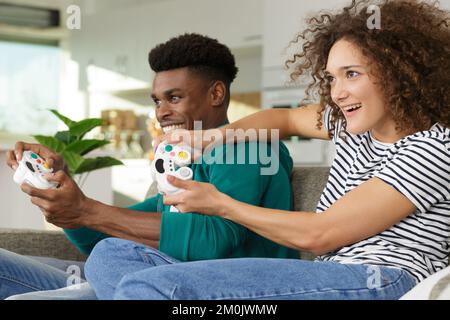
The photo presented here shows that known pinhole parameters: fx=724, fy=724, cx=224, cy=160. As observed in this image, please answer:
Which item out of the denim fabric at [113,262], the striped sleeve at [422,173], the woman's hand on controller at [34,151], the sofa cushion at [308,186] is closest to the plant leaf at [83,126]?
the woman's hand on controller at [34,151]

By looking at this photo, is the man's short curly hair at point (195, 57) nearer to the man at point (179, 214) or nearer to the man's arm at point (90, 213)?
the man at point (179, 214)

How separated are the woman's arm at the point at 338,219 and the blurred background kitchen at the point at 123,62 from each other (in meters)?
3.33

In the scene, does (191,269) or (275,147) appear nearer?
(191,269)

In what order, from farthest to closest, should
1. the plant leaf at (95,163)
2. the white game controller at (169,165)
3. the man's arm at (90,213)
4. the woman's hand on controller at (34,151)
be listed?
the plant leaf at (95,163) → the woman's hand on controller at (34,151) → the man's arm at (90,213) → the white game controller at (169,165)

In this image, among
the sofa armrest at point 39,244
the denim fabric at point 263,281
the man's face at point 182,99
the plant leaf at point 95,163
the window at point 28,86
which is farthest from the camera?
the window at point 28,86

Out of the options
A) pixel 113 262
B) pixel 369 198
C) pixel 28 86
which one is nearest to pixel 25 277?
pixel 113 262

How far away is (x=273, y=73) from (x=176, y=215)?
3.66m

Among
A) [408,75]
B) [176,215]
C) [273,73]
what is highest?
[273,73]

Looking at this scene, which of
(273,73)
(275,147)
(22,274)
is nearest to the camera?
(22,274)

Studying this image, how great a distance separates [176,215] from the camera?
4.75 feet

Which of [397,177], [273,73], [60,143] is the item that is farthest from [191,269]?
[273,73]

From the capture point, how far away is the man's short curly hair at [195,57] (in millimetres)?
1737

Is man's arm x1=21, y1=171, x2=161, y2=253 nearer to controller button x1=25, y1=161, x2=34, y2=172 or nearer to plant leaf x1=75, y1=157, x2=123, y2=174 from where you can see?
controller button x1=25, y1=161, x2=34, y2=172

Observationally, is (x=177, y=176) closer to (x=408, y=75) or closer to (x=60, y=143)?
(x=408, y=75)
